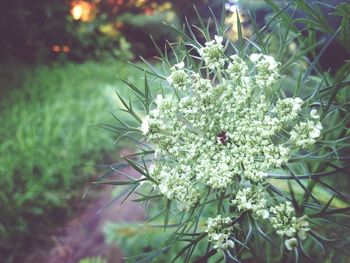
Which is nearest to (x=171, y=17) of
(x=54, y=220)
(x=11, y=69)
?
(x=11, y=69)

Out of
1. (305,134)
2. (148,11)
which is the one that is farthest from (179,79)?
(148,11)

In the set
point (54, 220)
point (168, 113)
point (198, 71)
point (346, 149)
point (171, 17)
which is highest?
point (171, 17)

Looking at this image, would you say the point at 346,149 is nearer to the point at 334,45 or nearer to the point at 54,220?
the point at 334,45

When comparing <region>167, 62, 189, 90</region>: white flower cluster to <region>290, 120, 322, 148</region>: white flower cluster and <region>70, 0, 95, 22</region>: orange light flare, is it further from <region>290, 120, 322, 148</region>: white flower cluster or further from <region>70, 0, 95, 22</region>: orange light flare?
<region>70, 0, 95, 22</region>: orange light flare

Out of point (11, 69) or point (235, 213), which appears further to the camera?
point (11, 69)

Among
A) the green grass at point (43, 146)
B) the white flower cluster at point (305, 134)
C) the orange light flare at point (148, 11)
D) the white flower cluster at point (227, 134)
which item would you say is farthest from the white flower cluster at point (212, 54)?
the orange light flare at point (148, 11)

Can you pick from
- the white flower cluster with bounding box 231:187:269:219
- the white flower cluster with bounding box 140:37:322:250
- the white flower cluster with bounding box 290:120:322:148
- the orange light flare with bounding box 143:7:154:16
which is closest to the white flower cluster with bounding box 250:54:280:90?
the white flower cluster with bounding box 140:37:322:250

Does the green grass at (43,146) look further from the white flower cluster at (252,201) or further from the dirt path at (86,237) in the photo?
the white flower cluster at (252,201)
